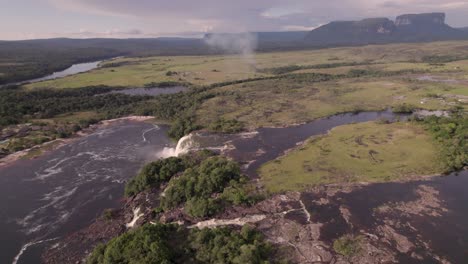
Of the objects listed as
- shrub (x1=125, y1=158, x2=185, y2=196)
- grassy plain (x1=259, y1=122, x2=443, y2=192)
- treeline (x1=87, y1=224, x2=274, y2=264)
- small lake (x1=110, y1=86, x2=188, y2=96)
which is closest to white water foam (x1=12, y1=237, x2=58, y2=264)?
treeline (x1=87, y1=224, x2=274, y2=264)

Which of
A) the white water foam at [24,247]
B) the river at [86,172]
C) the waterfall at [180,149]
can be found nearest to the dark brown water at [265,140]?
the river at [86,172]

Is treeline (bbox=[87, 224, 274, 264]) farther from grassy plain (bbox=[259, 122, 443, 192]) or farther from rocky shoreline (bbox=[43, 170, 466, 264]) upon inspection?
grassy plain (bbox=[259, 122, 443, 192])

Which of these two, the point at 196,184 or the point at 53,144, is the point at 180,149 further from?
the point at 53,144

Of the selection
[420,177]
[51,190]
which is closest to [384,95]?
[420,177]

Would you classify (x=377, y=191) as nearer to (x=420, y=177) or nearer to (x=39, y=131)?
(x=420, y=177)

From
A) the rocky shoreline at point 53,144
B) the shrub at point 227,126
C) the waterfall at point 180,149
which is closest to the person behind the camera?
the rocky shoreline at point 53,144

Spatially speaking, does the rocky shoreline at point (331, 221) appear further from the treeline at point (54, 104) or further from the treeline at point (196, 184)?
the treeline at point (54, 104)

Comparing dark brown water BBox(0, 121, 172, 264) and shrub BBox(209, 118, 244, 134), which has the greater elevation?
shrub BBox(209, 118, 244, 134)
